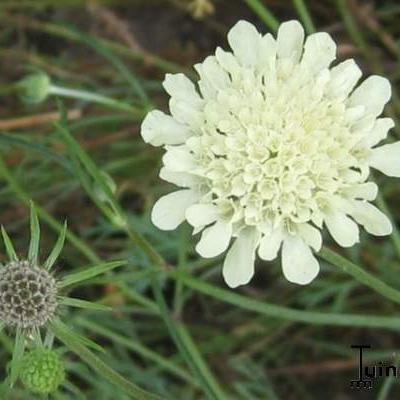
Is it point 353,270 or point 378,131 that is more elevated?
point 378,131

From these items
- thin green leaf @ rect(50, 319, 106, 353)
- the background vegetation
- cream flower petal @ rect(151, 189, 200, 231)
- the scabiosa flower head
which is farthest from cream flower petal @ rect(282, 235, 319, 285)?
the background vegetation

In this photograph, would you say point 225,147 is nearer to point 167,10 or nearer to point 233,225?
point 233,225

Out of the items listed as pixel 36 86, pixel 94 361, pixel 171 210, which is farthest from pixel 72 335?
pixel 36 86

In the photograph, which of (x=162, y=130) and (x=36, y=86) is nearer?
(x=162, y=130)

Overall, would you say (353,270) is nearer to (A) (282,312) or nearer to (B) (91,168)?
(A) (282,312)

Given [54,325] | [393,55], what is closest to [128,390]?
[54,325]

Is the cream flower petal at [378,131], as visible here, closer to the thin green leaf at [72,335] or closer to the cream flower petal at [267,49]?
the cream flower petal at [267,49]

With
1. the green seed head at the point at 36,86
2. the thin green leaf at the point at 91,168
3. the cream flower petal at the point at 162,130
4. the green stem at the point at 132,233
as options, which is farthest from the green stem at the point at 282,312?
the green seed head at the point at 36,86
